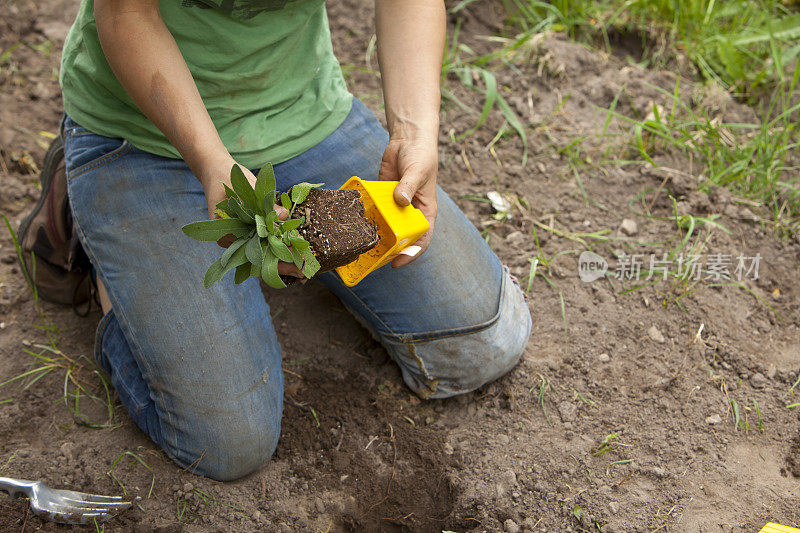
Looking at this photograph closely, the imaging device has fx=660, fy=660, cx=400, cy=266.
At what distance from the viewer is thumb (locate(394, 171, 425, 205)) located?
4.64ft

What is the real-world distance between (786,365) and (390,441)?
1118mm

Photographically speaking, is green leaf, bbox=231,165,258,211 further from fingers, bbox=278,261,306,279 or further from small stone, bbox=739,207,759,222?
small stone, bbox=739,207,759,222

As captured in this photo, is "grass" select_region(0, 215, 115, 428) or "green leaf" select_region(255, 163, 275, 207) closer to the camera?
"green leaf" select_region(255, 163, 275, 207)

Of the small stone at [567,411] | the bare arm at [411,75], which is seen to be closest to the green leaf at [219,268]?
the bare arm at [411,75]

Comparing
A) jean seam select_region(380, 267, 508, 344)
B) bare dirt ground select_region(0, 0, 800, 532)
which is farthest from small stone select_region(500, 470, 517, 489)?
jean seam select_region(380, 267, 508, 344)

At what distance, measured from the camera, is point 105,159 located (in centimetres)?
167

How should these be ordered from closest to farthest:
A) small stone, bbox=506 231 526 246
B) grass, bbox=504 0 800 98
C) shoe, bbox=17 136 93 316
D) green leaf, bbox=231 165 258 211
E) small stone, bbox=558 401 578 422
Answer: green leaf, bbox=231 165 258 211 < small stone, bbox=558 401 578 422 < shoe, bbox=17 136 93 316 < small stone, bbox=506 231 526 246 < grass, bbox=504 0 800 98

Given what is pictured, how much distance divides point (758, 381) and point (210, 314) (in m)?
1.46

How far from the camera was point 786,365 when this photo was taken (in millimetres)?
1832

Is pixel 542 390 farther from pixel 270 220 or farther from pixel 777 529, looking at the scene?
pixel 270 220

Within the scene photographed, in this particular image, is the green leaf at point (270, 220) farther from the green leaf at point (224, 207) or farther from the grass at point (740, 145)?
the grass at point (740, 145)

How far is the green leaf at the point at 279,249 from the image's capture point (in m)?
1.25

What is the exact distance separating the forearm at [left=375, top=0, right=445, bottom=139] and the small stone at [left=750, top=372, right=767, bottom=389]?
1089 mm

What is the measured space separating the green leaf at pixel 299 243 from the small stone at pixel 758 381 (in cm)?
130
